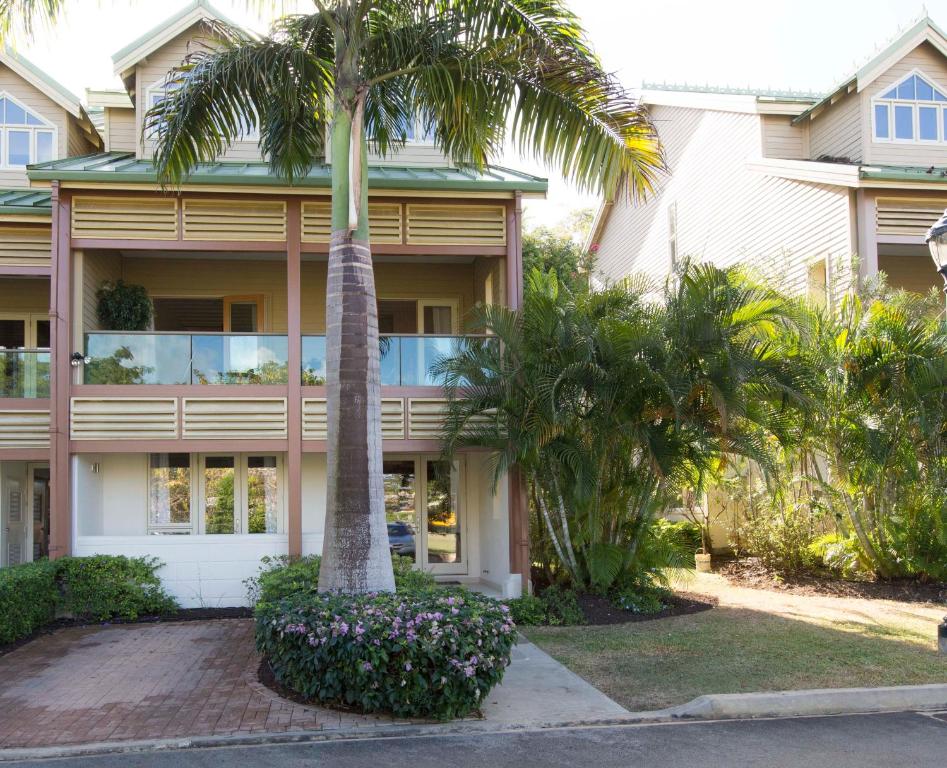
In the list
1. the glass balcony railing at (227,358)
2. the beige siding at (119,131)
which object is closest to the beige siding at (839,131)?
the glass balcony railing at (227,358)

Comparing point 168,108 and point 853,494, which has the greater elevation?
point 168,108

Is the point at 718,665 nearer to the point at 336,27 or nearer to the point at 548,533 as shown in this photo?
the point at 548,533

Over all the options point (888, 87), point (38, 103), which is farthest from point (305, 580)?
point (888, 87)

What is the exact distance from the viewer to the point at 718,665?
9.17 m

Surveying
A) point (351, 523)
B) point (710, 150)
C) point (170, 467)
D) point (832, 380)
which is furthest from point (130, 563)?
point (710, 150)

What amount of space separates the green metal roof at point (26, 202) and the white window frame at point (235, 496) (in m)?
4.08

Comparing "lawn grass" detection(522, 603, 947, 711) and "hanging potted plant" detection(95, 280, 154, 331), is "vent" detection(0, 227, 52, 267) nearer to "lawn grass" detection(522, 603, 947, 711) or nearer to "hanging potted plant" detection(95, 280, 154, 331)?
"hanging potted plant" detection(95, 280, 154, 331)

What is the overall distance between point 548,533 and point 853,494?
459 cm

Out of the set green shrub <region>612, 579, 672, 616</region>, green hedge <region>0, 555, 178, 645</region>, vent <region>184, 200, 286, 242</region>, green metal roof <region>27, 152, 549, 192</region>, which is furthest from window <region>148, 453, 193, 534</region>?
green shrub <region>612, 579, 672, 616</region>

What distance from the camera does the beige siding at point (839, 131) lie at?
16.9m

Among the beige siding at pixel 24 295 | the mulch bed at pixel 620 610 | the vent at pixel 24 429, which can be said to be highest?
the beige siding at pixel 24 295

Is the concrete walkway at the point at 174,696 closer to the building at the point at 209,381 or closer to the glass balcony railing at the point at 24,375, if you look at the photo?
the building at the point at 209,381

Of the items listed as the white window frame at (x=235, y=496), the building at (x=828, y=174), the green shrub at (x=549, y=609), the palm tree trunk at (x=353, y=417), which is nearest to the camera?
the palm tree trunk at (x=353, y=417)

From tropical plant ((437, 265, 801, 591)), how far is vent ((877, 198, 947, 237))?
3769 millimetres
